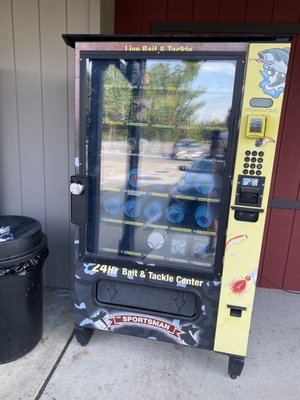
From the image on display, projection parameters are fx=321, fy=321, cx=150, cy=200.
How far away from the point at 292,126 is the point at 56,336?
2.30 m

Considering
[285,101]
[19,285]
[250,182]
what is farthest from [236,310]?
[285,101]

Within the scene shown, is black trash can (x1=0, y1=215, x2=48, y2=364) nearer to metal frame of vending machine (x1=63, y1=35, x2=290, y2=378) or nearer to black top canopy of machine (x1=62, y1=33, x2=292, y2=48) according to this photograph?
metal frame of vending machine (x1=63, y1=35, x2=290, y2=378)

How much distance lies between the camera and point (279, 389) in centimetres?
174

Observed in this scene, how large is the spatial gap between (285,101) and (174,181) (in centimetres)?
127

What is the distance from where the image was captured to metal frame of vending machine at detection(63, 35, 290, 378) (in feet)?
4.91

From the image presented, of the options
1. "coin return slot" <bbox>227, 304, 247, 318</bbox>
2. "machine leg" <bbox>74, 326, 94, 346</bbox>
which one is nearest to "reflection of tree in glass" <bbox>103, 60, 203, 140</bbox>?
"coin return slot" <bbox>227, 304, 247, 318</bbox>

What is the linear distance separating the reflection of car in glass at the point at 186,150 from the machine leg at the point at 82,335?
119 cm

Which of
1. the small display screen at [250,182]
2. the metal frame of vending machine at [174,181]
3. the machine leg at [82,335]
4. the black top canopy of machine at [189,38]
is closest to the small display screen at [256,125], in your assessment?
the metal frame of vending machine at [174,181]

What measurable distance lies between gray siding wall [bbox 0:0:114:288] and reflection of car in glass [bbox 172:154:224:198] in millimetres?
986

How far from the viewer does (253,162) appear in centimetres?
151

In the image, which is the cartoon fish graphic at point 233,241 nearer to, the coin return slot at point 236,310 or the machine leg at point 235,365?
the coin return slot at point 236,310

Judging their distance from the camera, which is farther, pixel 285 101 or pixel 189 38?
pixel 285 101

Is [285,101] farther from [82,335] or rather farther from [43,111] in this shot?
[82,335]

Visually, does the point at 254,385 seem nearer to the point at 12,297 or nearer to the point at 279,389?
the point at 279,389
